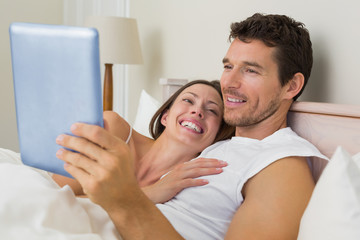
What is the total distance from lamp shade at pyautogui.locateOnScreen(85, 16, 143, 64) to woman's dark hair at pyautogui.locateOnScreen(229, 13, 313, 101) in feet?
5.21

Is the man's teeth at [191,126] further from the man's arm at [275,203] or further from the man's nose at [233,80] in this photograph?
the man's arm at [275,203]

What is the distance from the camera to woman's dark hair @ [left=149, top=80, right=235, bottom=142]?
5.13 ft

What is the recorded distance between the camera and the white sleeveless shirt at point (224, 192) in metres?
1.12

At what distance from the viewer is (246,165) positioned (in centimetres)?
116

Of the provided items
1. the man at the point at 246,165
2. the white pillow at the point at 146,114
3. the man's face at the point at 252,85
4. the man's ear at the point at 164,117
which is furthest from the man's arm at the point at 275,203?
the white pillow at the point at 146,114

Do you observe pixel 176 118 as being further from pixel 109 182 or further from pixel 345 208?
pixel 345 208

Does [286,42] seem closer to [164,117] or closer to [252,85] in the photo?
[252,85]

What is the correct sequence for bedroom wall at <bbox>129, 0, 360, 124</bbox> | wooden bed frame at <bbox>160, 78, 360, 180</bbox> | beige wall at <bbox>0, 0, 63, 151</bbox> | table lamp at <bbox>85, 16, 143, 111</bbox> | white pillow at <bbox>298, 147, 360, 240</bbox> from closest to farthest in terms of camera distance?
1. white pillow at <bbox>298, 147, 360, 240</bbox>
2. wooden bed frame at <bbox>160, 78, 360, 180</bbox>
3. bedroom wall at <bbox>129, 0, 360, 124</bbox>
4. table lamp at <bbox>85, 16, 143, 111</bbox>
5. beige wall at <bbox>0, 0, 63, 151</bbox>

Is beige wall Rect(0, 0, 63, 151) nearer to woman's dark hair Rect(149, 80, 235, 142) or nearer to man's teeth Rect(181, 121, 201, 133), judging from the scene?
woman's dark hair Rect(149, 80, 235, 142)

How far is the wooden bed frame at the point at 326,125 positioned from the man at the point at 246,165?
0.05 meters

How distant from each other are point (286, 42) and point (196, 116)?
1.46ft

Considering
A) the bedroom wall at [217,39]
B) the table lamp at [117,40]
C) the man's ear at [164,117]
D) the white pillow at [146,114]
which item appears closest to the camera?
the bedroom wall at [217,39]

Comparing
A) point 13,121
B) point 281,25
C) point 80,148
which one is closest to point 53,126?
point 80,148

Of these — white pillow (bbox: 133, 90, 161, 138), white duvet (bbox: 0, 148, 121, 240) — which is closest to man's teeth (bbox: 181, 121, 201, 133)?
white pillow (bbox: 133, 90, 161, 138)
